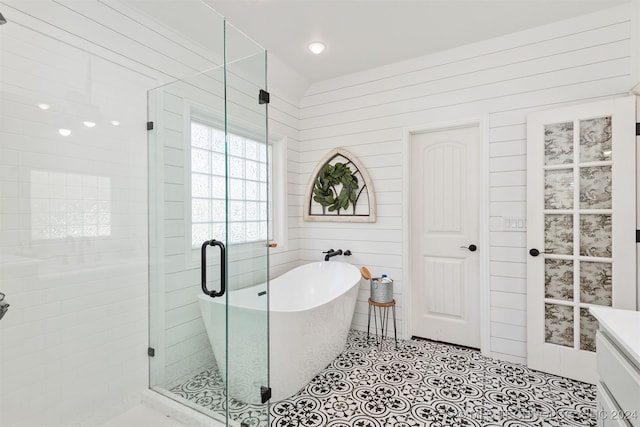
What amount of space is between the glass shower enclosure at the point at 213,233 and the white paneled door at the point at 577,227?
2.09 metres

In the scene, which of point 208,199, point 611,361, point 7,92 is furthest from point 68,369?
point 611,361

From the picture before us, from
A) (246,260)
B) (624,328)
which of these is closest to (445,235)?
(624,328)

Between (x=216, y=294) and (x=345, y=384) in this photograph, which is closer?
(x=216, y=294)

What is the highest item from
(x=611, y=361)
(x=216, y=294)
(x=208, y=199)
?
(x=208, y=199)

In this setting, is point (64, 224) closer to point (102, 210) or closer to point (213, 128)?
point (102, 210)

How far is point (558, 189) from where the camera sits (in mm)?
2359

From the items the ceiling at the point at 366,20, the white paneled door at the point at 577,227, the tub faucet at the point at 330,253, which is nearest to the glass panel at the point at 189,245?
the ceiling at the point at 366,20

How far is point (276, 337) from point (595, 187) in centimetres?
246

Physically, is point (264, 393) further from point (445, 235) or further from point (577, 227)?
point (577, 227)

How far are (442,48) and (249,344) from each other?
113 inches

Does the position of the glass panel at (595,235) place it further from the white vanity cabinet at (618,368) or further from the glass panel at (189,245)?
the glass panel at (189,245)

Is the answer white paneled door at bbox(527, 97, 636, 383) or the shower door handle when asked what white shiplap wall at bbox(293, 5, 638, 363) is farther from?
the shower door handle

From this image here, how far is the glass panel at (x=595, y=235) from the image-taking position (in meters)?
2.19

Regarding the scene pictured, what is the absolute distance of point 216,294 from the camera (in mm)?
1670
